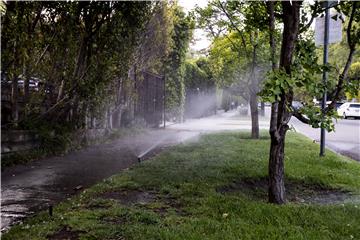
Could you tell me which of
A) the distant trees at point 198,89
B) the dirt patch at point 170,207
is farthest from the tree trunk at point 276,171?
the distant trees at point 198,89

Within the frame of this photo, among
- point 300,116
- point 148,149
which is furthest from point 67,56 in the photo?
point 300,116

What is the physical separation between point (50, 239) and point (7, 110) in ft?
17.9

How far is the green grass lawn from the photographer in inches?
170

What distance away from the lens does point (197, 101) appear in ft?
101

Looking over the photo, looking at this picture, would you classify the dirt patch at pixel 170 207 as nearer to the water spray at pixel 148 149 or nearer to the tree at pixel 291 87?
A: the tree at pixel 291 87

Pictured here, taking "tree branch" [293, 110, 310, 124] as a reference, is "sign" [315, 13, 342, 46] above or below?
above

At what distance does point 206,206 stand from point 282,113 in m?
1.56

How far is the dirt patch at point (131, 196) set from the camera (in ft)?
18.6

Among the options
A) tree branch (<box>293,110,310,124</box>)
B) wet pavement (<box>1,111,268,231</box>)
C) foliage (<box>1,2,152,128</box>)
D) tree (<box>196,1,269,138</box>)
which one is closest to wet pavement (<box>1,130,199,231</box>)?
wet pavement (<box>1,111,268,231</box>)

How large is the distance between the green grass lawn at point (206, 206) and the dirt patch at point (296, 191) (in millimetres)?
14

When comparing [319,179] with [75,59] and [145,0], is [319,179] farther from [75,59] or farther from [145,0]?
[145,0]

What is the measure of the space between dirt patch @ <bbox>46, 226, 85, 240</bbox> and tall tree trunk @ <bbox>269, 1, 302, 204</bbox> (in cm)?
270

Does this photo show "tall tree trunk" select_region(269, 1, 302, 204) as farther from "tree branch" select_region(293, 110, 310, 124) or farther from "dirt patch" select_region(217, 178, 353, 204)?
"dirt patch" select_region(217, 178, 353, 204)

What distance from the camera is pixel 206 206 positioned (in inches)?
209
